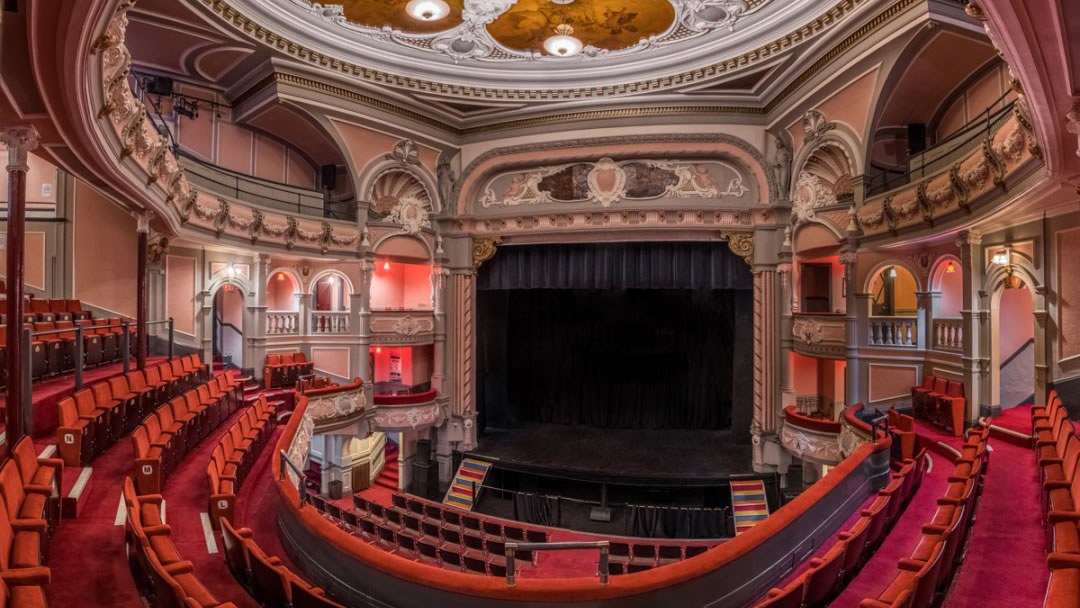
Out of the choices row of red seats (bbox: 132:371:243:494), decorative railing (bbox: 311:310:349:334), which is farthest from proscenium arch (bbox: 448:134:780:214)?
row of red seats (bbox: 132:371:243:494)

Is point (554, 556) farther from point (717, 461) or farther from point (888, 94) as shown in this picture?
point (888, 94)

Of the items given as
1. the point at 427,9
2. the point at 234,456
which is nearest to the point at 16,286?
the point at 234,456

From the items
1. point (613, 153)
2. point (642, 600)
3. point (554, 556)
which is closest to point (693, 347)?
point (613, 153)

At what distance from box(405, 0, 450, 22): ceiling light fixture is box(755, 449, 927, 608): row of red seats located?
899 cm

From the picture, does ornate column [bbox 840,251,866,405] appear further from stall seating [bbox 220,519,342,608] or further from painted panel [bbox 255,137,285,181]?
painted panel [bbox 255,137,285,181]

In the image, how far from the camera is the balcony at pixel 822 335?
9.41 meters

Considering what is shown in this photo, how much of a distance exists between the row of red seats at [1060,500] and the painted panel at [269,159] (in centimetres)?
1334

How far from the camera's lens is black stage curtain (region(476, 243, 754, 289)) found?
11977 millimetres

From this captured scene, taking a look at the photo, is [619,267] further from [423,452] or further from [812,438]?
[423,452]

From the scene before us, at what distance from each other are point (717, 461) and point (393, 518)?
22.1 ft

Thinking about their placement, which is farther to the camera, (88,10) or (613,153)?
(613,153)

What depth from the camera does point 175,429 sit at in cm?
532

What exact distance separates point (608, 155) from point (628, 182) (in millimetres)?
725

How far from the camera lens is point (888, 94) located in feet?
26.0
